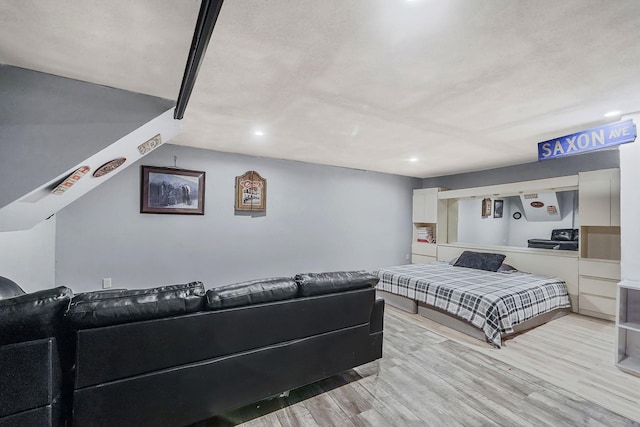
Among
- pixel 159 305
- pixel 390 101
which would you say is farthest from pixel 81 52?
pixel 390 101

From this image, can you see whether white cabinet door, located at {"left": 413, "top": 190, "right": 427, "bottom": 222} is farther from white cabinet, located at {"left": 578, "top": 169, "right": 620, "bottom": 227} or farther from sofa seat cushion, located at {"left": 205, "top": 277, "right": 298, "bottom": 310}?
sofa seat cushion, located at {"left": 205, "top": 277, "right": 298, "bottom": 310}

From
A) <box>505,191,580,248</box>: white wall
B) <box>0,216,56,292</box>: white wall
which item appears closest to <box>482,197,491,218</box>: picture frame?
<box>505,191,580,248</box>: white wall

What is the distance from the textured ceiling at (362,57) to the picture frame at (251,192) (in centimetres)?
149

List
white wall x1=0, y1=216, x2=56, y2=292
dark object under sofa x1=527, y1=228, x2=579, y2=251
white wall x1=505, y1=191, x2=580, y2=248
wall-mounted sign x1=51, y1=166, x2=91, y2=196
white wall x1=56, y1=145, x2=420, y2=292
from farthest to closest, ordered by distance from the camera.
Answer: white wall x1=505, y1=191, x2=580, y2=248 < dark object under sofa x1=527, y1=228, x2=579, y2=251 < white wall x1=56, y1=145, x2=420, y2=292 < wall-mounted sign x1=51, y1=166, x2=91, y2=196 < white wall x1=0, y1=216, x2=56, y2=292

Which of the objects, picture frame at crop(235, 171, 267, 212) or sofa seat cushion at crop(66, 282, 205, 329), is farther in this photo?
picture frame at crop(235, 171, 267, 212)

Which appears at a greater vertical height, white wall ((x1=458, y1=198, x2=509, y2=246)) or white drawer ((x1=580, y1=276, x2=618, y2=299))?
white wall ((x1=458, y1=198, x2=509, y2=246))

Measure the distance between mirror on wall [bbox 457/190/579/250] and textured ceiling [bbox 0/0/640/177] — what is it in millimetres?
2909

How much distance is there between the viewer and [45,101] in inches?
80.4

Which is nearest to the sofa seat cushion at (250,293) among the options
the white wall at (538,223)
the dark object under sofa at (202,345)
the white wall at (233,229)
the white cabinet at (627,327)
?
the dark object under sofa at (202,345)

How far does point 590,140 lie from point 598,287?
2.29 metres

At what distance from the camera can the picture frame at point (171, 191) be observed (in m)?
3.84

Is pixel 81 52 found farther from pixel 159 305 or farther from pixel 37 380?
pixel 37 380

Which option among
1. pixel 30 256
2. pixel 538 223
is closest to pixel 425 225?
pixel 538 223

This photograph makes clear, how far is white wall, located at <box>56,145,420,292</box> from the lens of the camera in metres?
3.56
